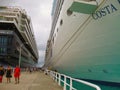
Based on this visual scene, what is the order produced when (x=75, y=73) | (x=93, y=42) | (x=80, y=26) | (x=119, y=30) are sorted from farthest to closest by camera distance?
(x=75, y=73)
(x=80, y=26)
(x=93, y=42)
(x=119, y=30)

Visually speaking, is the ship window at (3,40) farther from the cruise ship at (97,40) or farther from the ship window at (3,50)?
the cruise ship at (97,40)

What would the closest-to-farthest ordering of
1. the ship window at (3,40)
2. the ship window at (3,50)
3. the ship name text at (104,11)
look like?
1. the ship name text at (104,11)
2. the ship window at (3,50)
3. the ship window at (3,40)

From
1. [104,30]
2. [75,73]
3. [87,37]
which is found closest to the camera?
[104,30]

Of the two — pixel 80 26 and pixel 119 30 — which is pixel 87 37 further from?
pixel 119 30

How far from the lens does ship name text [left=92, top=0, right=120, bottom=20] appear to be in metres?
9.95

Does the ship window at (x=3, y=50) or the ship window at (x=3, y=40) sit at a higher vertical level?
the ship window at (x=3, y=40)

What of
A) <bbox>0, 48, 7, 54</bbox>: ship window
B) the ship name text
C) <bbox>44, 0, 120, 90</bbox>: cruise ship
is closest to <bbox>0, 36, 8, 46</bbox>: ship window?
<bbox>0, 48, 7, 54</bbox>: ship window

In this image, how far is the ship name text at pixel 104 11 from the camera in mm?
9951

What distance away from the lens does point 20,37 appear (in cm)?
6950

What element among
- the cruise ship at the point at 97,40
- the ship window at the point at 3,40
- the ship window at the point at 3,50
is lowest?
the cruise ship at the point at 97,40

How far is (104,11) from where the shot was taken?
10453mm

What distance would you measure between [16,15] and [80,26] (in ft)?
169

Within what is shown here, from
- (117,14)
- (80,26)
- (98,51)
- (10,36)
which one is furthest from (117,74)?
(10,36)

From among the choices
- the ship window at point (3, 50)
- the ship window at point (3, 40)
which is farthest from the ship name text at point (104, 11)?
the ship window at point (3, 40)
